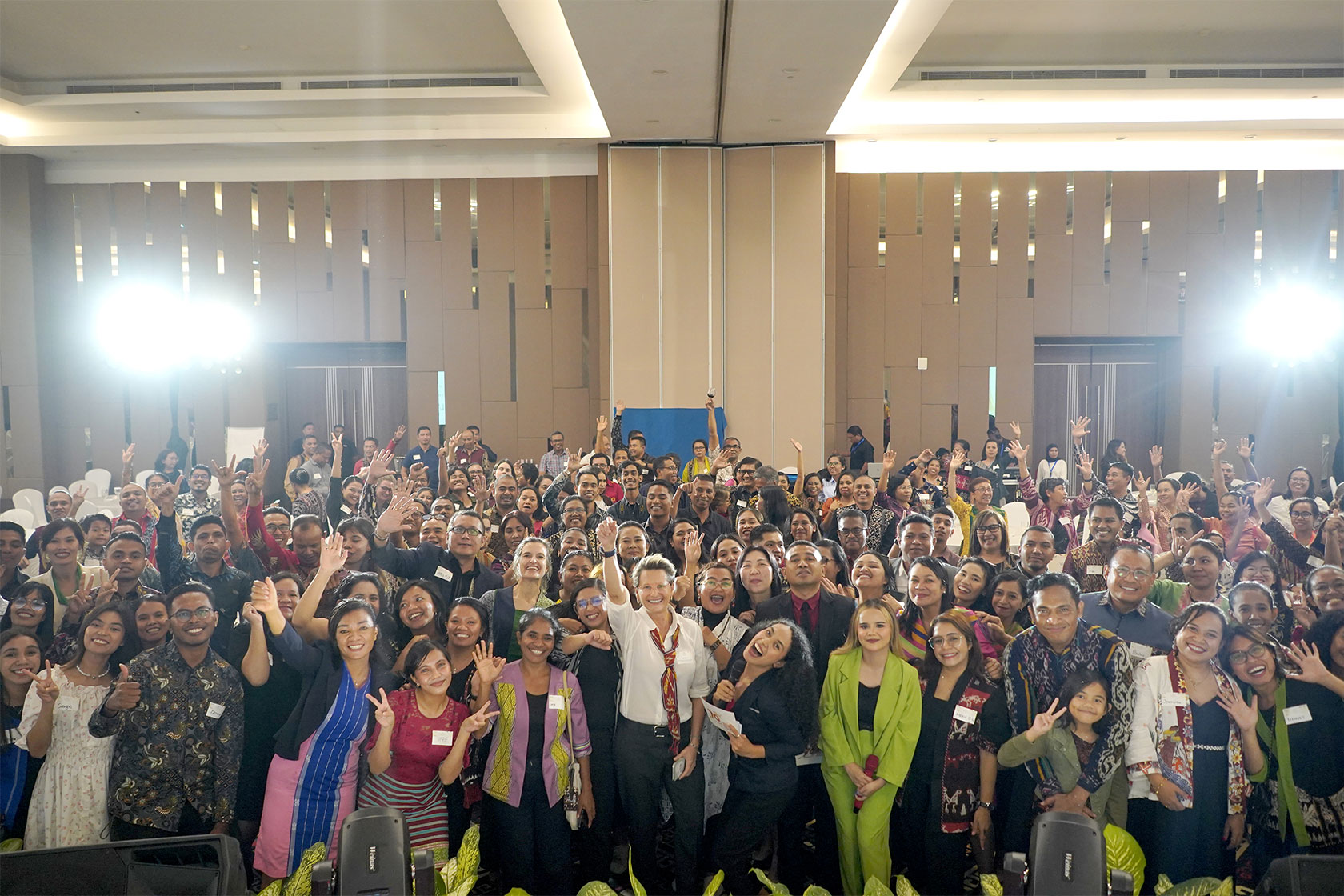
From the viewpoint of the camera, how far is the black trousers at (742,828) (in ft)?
11.3

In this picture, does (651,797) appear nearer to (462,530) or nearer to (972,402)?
(462,530)

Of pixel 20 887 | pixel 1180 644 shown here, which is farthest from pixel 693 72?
pixel 20 887

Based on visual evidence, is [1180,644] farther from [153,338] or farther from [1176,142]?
[153,338]

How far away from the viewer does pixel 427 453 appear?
443 inches

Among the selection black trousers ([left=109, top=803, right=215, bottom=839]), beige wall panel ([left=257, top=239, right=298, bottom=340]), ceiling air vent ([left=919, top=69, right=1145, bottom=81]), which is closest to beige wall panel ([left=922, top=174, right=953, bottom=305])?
ceiling air vent ([left=919, top=69, right=1145, bottom=81])

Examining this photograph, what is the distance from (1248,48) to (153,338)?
13.5m

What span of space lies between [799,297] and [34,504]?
8793 millimetres

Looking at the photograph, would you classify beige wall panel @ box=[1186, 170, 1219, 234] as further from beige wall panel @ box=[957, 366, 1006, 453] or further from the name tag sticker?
the name tag sticker

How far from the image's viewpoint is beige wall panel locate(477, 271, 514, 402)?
11875 millimetres

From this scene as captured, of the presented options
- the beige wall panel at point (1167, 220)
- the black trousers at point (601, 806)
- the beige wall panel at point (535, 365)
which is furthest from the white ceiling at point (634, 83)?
the black trousers at point (601, 806)

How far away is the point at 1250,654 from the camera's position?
10.5ft

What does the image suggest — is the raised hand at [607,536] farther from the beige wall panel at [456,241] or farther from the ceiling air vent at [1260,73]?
the ceiling air vent at [1260,73]

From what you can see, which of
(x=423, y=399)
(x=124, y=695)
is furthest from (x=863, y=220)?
(x=124, y=695)

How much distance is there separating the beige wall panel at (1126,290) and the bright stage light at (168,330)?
37.5 feet
